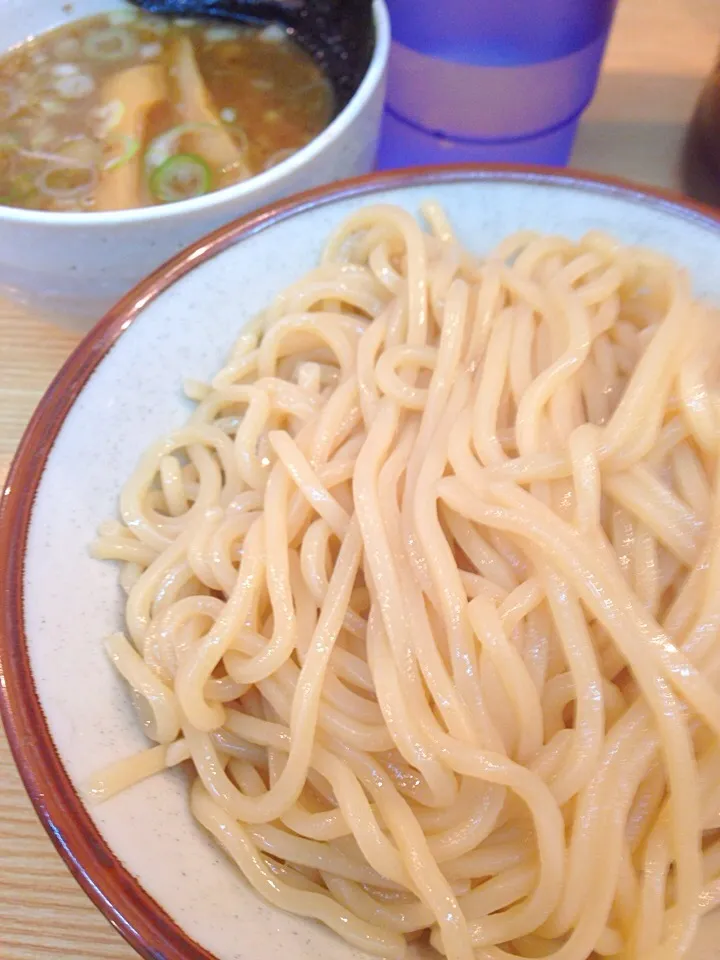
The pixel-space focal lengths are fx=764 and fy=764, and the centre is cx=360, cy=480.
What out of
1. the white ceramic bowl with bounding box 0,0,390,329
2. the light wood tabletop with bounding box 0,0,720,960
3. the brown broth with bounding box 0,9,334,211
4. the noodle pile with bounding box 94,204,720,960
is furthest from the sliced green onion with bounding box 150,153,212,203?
the noodle pile with bounding box 94,204,720,960

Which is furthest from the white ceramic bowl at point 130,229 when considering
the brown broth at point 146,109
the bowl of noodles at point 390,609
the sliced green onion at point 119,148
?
the sliced green onion at point 119,148

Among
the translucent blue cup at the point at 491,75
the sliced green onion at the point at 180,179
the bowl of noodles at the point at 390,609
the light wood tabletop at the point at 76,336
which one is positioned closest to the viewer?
the bowl of noodles at the point at 390,609

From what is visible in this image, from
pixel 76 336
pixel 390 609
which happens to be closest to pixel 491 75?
pixel 76 336

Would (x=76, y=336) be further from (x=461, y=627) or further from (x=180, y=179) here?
(x=461, y=627)

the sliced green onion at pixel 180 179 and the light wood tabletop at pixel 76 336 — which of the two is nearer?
the light wood tabletop at pixel 76 336

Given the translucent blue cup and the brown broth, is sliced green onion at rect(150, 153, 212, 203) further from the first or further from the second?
the translucent blue cup

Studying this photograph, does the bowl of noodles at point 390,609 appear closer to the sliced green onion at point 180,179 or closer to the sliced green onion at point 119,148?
the sliced green onion at point 180,179
